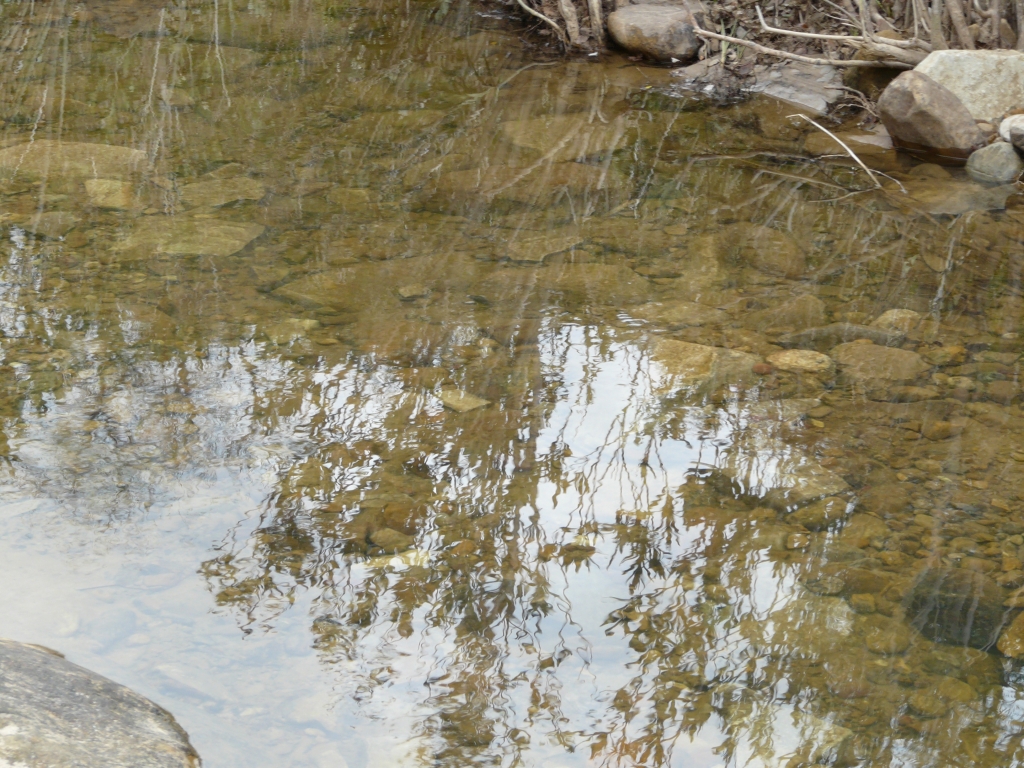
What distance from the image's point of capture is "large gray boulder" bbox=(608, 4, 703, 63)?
728 centimetres

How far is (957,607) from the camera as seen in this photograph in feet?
7.91

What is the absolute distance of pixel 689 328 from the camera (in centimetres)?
372

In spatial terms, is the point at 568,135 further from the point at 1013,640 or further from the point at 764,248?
the point at 1013,640

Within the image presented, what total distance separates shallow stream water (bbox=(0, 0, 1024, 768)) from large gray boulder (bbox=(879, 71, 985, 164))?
257mm

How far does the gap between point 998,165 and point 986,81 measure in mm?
650

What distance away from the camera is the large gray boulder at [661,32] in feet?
23.9

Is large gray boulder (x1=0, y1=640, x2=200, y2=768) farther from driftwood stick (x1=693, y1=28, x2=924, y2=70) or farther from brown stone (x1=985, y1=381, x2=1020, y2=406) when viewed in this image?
driftwood stick (x1=693, y1=28, x2=924, y2=70)

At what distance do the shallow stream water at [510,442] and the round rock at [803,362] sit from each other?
2 cm

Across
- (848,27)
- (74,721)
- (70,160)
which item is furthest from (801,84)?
(74,721)

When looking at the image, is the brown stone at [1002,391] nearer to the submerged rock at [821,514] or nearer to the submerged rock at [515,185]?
the submerged rock at [821,514]

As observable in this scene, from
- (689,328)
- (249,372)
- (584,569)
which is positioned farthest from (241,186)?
(584,569)

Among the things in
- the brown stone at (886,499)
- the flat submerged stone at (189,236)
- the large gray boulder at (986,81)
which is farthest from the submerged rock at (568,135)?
the brown stone at (886,499)

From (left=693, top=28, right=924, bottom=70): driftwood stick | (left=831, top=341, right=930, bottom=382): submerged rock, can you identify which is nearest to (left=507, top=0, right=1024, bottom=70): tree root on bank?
(left=693, top=28, right=924, bottom=70): driftwood stick

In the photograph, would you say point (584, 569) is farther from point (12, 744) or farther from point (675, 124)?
point (675, 124)
